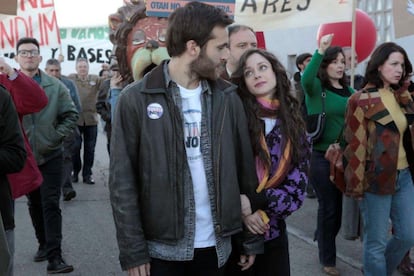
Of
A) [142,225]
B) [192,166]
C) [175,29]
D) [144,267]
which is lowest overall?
[144,267]

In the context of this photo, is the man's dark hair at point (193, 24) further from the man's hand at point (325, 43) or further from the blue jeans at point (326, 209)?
the blue jeans at point (326, 209)

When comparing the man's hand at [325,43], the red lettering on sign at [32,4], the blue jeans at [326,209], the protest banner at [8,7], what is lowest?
the blue jeans at [326,209]

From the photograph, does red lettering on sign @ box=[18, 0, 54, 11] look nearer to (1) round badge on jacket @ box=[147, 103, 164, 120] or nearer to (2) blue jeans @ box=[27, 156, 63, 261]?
(2) blue jeans @ box=[27, 156, 63, 261]

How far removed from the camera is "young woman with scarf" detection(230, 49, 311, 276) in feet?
9.05

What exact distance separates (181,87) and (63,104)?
9.31ft

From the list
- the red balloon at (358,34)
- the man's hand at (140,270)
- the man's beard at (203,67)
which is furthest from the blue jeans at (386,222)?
the red balloon at (358,34)

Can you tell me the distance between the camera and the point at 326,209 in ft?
15.2

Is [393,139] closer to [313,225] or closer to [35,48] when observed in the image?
[313,225]

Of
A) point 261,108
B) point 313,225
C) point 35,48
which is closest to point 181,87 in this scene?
point 261,108

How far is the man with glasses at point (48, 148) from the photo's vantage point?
4684 mm

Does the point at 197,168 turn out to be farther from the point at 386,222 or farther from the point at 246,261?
the point at 386,222

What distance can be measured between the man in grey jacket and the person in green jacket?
2.22 metres

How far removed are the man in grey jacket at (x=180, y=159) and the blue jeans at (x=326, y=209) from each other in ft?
7.33

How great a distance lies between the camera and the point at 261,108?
2.82 metres
